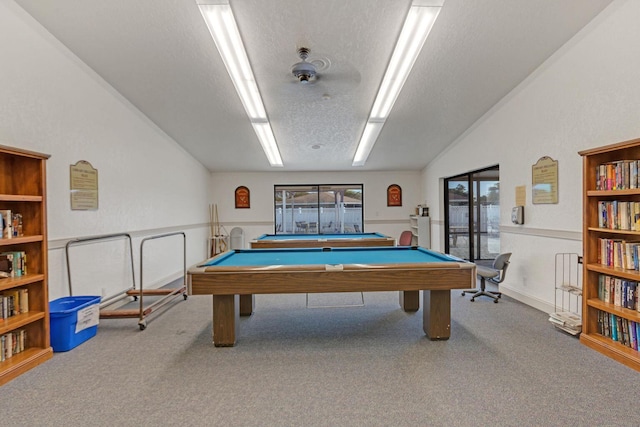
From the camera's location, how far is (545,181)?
11.8 ft

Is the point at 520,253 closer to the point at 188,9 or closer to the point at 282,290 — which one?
the point at 282,290

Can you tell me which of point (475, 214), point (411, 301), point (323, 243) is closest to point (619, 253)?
point (411, 301)

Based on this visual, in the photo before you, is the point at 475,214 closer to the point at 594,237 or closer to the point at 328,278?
the point at 594,237

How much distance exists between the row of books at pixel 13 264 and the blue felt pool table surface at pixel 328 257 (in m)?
1.43

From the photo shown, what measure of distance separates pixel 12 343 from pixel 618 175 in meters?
5.15

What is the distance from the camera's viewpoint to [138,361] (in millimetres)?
2547

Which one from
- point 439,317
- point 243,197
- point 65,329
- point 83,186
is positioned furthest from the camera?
point 243,197

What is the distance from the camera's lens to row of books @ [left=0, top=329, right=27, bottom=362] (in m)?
2.36

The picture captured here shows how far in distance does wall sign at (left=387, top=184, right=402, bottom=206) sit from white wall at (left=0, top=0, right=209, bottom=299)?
513 centimetres

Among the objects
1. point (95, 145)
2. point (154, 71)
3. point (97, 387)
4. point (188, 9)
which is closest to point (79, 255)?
point (95, 145)

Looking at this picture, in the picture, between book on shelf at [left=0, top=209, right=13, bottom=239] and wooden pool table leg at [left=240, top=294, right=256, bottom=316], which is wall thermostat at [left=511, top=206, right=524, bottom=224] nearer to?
wooden pool table leg at [left=240, top=294, right=256, bottom=316]

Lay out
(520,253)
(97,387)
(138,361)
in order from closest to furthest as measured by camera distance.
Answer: (97,387) < (138,361) < (520,253)

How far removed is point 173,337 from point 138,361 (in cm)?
48

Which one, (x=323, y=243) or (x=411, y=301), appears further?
(x=323, y=243)
